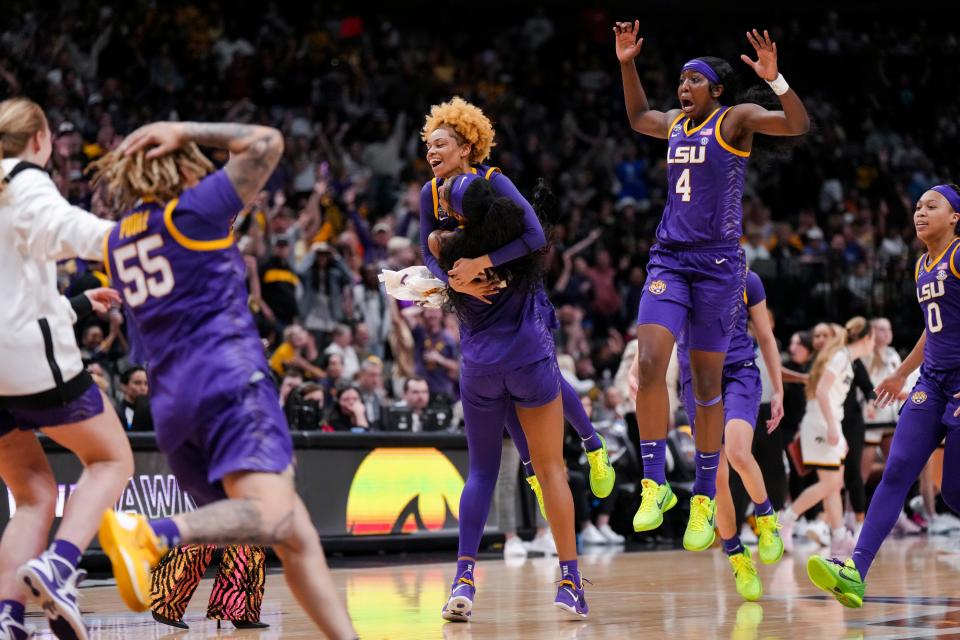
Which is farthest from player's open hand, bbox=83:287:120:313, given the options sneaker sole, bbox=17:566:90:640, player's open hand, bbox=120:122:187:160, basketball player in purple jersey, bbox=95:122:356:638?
sneaker sole, bbox=17:566:90:640

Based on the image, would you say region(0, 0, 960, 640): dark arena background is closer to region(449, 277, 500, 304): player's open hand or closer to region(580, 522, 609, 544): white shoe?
region(580, 522, 609, 544): white shoe

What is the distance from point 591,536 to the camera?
12.9m

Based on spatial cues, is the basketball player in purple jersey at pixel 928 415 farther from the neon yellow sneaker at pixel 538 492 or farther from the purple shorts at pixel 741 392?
the purple shorts at pixel 741 392

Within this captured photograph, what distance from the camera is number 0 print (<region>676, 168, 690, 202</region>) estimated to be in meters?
6.94

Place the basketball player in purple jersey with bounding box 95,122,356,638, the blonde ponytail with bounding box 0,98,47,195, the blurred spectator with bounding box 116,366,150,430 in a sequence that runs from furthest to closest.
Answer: the blurred spectator with bounding box 116,366,150,430
the blonde ponytail with bounding box 0,98,47,195
the basketball player in purple jersey with bounding box 95,122,356,638

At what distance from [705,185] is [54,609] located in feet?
13.0

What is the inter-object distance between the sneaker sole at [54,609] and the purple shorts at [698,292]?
3476 millimetres

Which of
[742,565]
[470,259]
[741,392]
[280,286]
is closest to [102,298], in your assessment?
[470,259]

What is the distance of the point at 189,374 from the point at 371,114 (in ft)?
47.0

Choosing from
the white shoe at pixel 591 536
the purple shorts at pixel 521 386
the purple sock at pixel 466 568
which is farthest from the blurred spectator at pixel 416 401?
the purple shorts at pixel 521 386

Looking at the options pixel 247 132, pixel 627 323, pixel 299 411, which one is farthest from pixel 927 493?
pixel 247 132

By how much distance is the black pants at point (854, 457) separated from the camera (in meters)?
12.8

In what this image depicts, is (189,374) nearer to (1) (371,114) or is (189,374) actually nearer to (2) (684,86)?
(2) (684,86)

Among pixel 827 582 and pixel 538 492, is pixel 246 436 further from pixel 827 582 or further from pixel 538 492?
pixel 827 582
